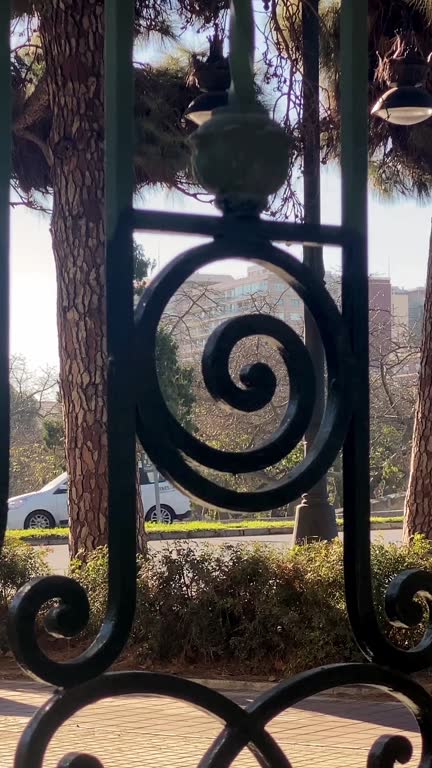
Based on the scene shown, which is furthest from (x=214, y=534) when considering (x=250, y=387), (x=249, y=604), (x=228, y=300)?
(x=250, y=387)

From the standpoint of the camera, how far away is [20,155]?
1553cm

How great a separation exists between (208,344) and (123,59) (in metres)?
0.30

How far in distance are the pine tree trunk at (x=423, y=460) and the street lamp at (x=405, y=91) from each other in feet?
8.21

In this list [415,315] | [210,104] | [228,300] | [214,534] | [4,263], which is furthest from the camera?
[415,315]

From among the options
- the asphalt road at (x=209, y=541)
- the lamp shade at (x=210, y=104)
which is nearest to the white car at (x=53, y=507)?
the asphalt road at (x=209, y=541)

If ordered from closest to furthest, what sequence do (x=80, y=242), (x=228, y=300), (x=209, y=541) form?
(x=80, y=242) → (x=209, y=541) → (x=228, y=300)

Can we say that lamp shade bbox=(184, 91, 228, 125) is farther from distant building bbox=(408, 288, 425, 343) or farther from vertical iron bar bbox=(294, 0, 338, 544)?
distant building bbox=(408, 288, 425, 343)

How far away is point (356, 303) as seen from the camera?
1188mm

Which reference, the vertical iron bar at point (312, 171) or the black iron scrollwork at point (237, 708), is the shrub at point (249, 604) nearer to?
the vertical iron bar at point (312, 171)

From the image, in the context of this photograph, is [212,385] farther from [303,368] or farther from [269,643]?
[269,643]

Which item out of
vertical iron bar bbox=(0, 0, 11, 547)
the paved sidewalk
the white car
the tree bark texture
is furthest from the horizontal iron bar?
the white car

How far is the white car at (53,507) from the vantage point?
28656 millimetres

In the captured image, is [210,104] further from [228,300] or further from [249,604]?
A: [228,300]

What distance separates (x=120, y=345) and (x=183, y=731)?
6193 mm
